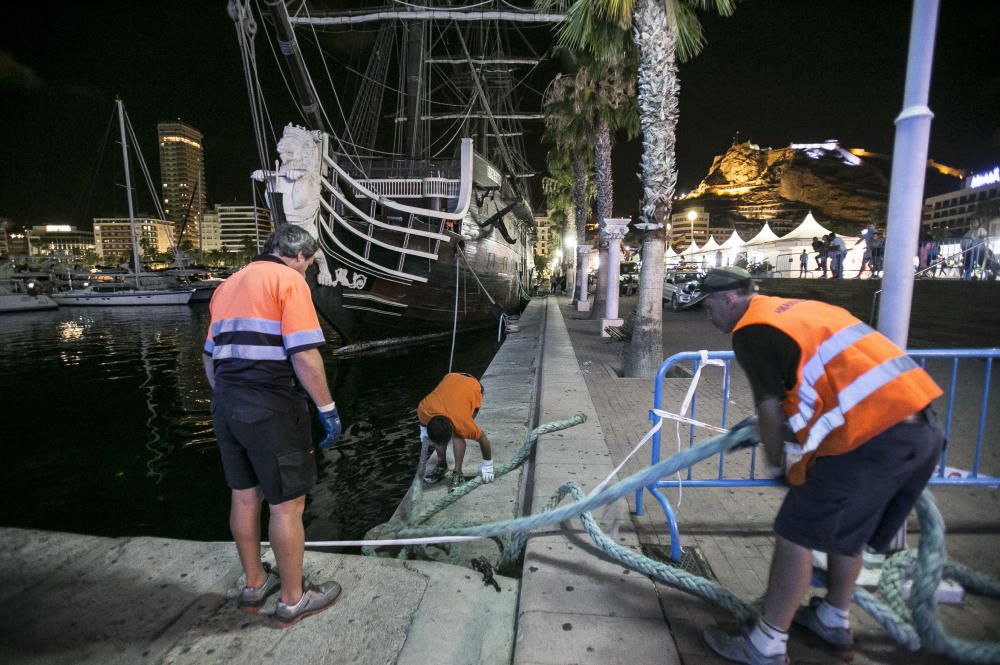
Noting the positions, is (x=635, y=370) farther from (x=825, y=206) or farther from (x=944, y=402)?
(x=825, y=206)

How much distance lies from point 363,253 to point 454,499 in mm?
13261

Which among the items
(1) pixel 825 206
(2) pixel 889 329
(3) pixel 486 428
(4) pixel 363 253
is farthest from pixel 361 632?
(1) pixel 825 206

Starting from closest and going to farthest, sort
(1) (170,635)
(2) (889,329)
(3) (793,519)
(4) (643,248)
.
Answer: (3) (793,519) → (1) (170,635) → (2) (889,329) → (4) (643,248)

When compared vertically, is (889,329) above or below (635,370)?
above

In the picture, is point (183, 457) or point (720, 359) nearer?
point (720, 359)

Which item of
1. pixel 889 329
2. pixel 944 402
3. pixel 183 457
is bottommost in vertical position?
pixel 183 457

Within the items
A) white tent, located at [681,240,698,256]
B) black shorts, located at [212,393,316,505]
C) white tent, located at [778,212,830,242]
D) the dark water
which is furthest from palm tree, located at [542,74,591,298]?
white tent, located at [681,240,698,256]

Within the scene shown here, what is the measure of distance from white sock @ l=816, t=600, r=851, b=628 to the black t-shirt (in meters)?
1.08

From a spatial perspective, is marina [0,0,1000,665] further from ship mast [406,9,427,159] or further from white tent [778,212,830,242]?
white tent [778,212,830,242]

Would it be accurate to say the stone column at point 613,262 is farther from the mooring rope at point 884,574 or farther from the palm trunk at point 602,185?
the mooring rope at point 884,574

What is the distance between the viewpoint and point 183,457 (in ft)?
23.0

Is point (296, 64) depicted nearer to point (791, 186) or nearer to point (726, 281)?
point (726, 281)

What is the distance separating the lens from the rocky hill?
475 feet

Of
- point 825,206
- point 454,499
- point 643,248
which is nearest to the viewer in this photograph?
point 454,499
